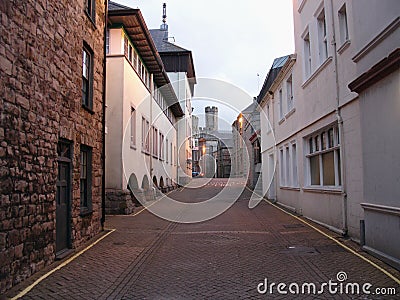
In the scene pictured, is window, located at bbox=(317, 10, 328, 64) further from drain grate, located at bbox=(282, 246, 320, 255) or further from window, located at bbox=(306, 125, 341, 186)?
drain grate, located at bbox=(282, 246, 320, 255)

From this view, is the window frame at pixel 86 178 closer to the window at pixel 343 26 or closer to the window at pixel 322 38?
the window at pixel 343 26

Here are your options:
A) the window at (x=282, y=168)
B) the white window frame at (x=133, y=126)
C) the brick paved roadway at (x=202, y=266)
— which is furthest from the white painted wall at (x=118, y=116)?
the window at (x=282, y=168)

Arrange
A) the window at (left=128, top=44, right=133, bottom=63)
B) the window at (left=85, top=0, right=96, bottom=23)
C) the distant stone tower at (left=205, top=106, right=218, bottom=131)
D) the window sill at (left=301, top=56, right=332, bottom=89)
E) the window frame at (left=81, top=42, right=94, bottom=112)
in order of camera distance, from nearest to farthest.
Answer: the window frame at (left=81, top=42, right=94, bottom=112)
the window at (left=85, top=0, right=96, bottom=23)
the window sill at (left=301, top=56, right=332, bottom=89)
the window at (left=128, top=44, right=133, bottom=63)
the distant stone tower at (left=205, top=106, right=218, bottom=131)

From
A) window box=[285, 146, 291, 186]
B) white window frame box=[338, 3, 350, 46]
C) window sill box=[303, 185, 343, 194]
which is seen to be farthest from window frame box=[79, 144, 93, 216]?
window box=[285, 146, 291, 186]

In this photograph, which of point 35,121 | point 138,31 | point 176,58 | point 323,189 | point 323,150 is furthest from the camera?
point 176,58

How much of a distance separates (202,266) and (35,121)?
4.00 meters

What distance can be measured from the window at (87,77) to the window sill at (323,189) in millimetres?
6920

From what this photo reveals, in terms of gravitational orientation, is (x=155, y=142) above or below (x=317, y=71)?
below

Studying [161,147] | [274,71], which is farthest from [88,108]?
[161,147]

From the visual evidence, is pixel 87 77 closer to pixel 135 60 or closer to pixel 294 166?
pixel 135 60

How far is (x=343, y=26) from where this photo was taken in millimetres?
10320

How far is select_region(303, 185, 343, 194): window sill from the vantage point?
34.9 feet

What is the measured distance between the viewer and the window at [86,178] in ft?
33.8

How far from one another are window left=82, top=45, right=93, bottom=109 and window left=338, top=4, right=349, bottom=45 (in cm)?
659
